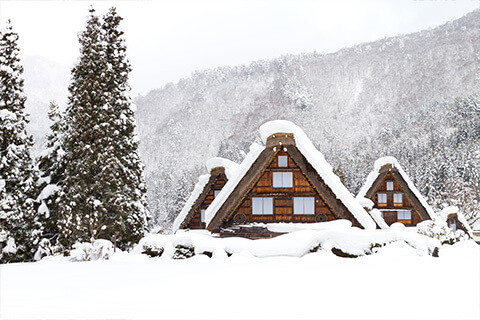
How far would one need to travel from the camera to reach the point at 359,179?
283 ft

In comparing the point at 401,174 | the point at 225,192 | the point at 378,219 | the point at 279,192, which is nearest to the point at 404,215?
the point at 401,174

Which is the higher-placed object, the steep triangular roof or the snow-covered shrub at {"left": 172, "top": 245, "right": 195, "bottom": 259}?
the steep triangular roof

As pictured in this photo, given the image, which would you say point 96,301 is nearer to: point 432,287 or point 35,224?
point 432,287

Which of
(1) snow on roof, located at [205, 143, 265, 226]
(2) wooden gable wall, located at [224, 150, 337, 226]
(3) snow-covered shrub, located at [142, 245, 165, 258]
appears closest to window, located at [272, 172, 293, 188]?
(2) wooden gable wall, located at [224, 150, 337, 226]

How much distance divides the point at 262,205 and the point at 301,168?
8.53 feet

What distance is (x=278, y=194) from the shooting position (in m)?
19.4

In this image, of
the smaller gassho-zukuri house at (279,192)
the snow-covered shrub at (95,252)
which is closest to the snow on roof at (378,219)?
the smaller gassho-zukuri house at (279,192)

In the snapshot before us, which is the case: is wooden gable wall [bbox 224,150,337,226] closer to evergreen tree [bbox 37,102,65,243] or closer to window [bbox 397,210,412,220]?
evergreen tree [bbox 37,102,65,243]

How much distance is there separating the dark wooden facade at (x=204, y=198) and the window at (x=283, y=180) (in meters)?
8.03

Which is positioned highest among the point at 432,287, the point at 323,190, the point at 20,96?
the point at 20,96

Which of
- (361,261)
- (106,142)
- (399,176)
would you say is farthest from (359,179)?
(361,261)

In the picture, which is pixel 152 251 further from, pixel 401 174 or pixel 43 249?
pixel 401 174

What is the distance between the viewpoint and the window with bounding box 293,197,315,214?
19266 mm

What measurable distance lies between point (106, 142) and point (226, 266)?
1626 cm
